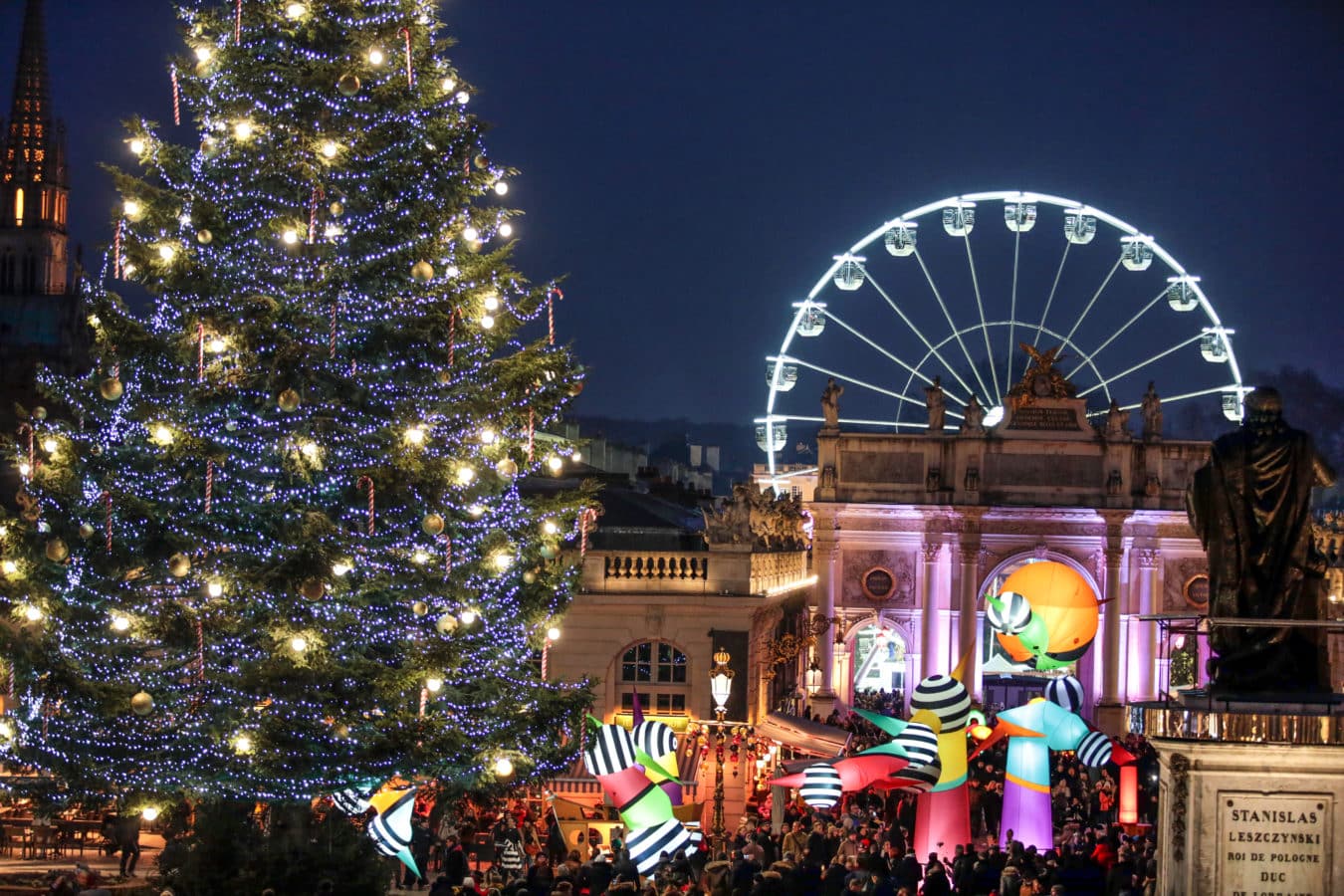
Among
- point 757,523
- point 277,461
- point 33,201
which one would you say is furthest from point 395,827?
point 33,201

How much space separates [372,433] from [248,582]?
186cm

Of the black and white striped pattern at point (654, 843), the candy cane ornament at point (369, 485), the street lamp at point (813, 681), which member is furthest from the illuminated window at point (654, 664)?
the street lamp at point (813, 681)

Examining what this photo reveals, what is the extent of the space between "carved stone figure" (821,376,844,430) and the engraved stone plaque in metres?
43.9

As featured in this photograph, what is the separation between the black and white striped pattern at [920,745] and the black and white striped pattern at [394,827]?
250 inches

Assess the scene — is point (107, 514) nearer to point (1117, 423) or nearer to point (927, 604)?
point (927, 604)

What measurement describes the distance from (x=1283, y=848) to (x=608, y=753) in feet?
36.7

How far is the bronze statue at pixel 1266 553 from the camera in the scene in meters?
12.8

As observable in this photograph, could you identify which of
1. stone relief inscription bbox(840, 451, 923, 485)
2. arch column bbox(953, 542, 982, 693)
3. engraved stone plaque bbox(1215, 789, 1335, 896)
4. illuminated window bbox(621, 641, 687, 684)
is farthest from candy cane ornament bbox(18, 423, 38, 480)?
arch column bbox(953, 542, 982, 693)

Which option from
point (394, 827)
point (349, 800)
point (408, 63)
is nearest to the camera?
point (408, 63)

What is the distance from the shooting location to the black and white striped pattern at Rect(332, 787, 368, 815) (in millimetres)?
19891

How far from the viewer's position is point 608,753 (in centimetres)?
2259

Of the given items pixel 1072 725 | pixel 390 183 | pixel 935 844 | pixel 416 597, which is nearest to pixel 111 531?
pixel 416 597

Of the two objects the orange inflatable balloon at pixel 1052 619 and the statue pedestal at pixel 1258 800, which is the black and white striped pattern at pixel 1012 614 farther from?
the statue pedestal at pixel 1258 800

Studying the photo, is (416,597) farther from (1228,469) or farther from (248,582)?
(1228,469)
